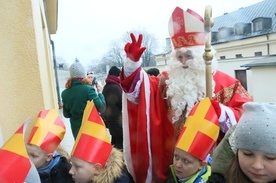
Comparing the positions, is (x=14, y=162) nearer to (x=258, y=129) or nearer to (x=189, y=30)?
(x=258, y=129)

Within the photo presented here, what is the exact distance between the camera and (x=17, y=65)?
2.16m

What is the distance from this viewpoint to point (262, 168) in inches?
49.9

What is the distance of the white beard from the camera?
2.27 meters

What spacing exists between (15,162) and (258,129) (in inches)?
39.7

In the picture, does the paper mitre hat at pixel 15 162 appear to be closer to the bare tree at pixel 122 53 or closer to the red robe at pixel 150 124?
the red robe at pixel 150 124

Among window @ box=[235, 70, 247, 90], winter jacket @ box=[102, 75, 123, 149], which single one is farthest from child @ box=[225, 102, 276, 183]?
window @ box=[235, 70, 247, 90]

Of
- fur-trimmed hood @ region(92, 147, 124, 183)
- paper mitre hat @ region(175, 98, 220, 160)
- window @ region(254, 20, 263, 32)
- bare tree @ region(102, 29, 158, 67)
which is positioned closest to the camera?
paper mitre hat @ region(175, 98, 220, 160)

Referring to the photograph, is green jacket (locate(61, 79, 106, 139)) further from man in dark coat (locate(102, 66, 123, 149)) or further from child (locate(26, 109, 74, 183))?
child (locate(26, 109, 74, 183))

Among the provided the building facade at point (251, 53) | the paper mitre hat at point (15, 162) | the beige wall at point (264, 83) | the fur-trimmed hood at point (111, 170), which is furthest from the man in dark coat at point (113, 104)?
the beige wall at point (264, 83)

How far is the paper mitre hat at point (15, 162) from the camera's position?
122 centimetres

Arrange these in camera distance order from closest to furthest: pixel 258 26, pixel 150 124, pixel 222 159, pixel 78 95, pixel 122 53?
pixel 222 159 → pixel 150 124 → pixel 122 53 → pixel 78 95 → pixel 258 26

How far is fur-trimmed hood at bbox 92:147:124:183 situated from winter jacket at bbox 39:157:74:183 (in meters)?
0.29

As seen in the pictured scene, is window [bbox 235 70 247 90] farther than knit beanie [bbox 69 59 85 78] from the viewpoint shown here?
Yes

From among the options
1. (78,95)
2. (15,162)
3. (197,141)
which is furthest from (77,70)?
(15,162)
